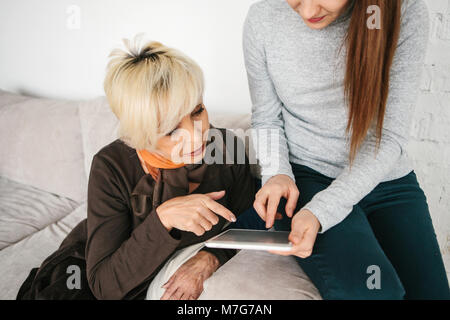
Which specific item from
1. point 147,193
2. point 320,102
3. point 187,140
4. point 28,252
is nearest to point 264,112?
point 320,102

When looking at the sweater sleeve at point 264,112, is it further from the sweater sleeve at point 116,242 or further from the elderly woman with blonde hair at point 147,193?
the sweater sleeve at point 116,242

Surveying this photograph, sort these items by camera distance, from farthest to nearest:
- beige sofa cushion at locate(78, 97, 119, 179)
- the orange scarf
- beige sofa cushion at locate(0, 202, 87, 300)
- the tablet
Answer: beige sofa cushion at locate(78, 97, 119, 179), beige sofa cushion at locate(0, 202, 87, 300), the orange scarf, the tablet

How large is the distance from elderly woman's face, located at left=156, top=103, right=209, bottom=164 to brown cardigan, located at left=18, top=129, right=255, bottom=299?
0.04 metres

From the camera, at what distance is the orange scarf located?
94 centimetres

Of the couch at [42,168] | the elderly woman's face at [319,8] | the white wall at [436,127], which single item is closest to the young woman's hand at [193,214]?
the elderly woman's face at [319,8]

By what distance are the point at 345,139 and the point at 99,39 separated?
1.37m

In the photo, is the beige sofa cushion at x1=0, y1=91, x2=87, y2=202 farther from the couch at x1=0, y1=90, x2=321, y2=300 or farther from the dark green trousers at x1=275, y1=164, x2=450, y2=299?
the dark green trousers at x1=275, y1=164, x2=450, y2=299

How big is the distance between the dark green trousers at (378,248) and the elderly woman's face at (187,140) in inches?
10.0

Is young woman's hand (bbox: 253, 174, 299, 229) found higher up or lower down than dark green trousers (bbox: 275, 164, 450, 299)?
higher up

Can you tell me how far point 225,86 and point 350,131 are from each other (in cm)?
78

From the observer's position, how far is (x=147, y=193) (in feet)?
3.05

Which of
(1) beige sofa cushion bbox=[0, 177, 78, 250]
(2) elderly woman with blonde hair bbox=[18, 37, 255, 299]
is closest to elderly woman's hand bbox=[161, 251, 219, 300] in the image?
(2) elderly woman with blonde hair bbox=[18, 37, 255, 299]

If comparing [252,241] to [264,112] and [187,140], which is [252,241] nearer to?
[187,140]
